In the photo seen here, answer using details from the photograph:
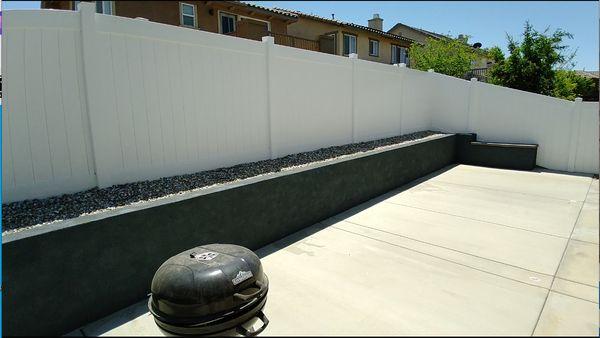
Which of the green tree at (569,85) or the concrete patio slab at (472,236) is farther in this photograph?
the green tree at (569,85)

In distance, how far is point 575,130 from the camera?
938cm

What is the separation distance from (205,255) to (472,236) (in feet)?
12.5

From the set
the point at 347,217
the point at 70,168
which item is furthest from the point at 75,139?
the point at 347,217

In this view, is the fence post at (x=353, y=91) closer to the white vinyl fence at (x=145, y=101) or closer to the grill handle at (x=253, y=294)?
the white vinyl fence at (x=145, y=101)

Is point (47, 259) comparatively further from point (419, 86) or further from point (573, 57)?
point (573, 57)

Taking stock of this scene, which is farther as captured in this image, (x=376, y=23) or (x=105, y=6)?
(x=376, y=23)

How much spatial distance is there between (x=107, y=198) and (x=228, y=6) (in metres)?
12.7

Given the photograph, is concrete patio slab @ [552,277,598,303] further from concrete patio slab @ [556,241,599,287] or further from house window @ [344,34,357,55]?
house window @ [344,34,357,55]

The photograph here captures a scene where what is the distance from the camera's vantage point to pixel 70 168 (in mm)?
3730

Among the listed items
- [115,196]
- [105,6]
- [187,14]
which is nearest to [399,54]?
[187,14]

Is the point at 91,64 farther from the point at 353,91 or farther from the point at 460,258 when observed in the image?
the point at 353,91

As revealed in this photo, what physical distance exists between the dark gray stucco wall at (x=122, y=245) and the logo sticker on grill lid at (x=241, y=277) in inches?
45.0

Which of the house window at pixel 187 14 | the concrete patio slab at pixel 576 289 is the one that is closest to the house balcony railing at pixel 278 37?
the house window at pixel 187 14

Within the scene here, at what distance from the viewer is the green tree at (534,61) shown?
42.1 ft
